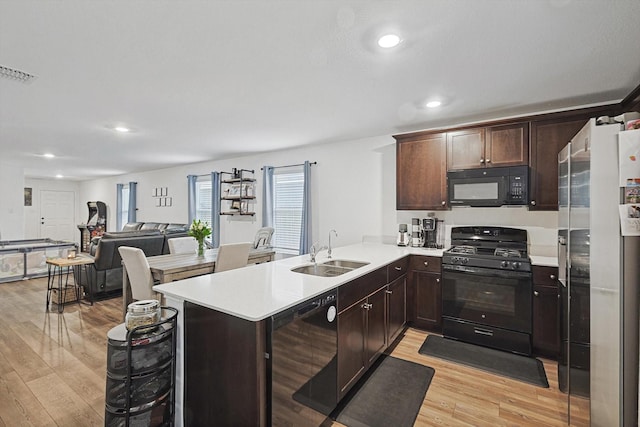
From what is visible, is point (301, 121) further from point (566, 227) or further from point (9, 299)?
point (9, 299)

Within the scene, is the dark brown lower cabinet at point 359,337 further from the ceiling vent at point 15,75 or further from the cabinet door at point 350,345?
the ceiling vent at point 15,75

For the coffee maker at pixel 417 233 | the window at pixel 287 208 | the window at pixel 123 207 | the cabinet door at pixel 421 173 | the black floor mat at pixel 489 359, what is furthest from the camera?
the window at pixel 123 207

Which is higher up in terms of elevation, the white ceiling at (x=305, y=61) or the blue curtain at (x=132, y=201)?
the white ceiling at (x=305, y=61)

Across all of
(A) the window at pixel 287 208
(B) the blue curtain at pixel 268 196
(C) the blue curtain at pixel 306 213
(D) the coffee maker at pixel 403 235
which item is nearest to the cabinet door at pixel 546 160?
(D) the coffee maker at pixel 403 235

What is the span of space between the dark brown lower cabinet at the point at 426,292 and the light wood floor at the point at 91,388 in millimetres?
193

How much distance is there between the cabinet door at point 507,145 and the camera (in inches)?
122

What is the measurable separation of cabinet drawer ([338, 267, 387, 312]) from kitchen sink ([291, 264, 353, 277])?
0.25 metres

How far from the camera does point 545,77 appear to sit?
7.95ft

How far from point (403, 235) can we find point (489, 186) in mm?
1186

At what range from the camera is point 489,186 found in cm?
325

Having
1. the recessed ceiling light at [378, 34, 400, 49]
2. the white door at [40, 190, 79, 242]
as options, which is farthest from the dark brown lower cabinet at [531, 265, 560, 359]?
the white door at [40, 190, 79, 242]

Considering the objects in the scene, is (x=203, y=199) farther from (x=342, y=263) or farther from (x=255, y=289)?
(x=255, y=289)

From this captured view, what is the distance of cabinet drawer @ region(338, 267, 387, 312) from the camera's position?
2064 mm

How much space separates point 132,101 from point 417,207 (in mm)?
3353
